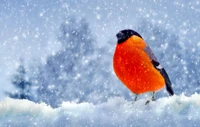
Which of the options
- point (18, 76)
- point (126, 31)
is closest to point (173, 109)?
point (126, 31)

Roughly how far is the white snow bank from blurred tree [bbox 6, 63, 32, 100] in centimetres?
6

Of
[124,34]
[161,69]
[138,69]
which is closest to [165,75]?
[161,69]

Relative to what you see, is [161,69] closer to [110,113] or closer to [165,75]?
[165,75]

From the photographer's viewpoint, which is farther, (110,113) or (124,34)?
(124,34)

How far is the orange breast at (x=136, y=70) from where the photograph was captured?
2.69 meters

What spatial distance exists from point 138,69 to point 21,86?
0.70 m

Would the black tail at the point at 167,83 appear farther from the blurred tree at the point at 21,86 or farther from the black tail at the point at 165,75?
the blurred tree at the point at 21,86

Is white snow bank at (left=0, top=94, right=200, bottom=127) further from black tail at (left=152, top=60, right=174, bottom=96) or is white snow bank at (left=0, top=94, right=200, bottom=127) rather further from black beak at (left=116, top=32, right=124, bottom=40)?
black beak at (left=116, top=32, right=124, bottom=40)

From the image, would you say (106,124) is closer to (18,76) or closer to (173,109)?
(173,109)

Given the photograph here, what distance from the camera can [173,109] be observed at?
2578mm

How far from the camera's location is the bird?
270 centimetres

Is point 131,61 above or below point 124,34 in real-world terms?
below

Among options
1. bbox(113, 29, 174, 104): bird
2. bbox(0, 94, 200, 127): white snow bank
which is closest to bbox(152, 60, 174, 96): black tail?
bbox(113, 29, 174, 104): bird

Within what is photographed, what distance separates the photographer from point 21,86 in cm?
291
